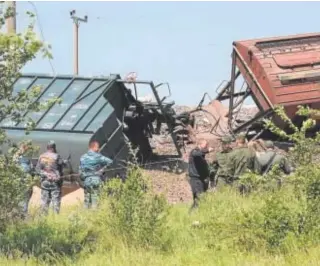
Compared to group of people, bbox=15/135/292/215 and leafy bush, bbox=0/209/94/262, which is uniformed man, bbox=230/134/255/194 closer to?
group of people, bbox=15/135/292/215

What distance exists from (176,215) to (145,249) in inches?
91.8

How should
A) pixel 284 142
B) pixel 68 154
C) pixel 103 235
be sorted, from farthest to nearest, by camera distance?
1. pixel 284 142
2. pixel 68 154
3. pixel 103 235

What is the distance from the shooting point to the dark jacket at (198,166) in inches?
452

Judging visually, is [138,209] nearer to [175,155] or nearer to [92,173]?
[92,173]

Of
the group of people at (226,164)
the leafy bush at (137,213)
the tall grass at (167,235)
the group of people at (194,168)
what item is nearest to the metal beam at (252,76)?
the group of people at (226,164)

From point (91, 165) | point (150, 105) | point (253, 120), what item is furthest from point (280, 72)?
point (91, 165)

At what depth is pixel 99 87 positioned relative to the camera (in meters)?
16.0

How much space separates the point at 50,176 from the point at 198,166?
2.35m

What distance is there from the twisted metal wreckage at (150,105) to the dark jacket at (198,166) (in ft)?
11.3

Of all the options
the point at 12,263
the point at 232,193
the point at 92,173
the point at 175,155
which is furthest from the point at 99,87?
the point at 12,263

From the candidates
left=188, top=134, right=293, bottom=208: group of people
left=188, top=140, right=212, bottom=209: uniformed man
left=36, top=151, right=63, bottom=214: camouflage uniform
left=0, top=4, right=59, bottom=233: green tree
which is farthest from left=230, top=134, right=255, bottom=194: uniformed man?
left=0, top=4, right=59, bottom=233: green tree

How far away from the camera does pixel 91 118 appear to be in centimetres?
1534

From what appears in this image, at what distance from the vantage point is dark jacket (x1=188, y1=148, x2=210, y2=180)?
452 inches

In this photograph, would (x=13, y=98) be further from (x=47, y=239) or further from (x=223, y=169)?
(x=223, y=169)
